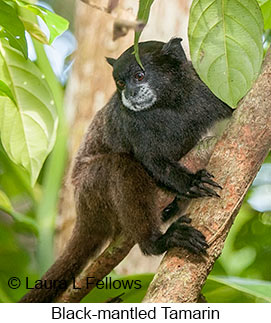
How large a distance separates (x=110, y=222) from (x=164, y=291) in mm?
622

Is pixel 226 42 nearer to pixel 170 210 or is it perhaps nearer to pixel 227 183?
pixel 227 183

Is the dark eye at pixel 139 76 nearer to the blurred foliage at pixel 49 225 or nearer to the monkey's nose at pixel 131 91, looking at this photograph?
the monkey's nose at pixel 131 91

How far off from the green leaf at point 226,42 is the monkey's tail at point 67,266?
97 centimetres

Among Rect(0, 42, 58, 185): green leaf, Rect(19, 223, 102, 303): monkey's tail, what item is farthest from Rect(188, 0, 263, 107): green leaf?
Rect(19, 223, 102, 303): monkey's tail

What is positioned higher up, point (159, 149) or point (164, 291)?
point (159, 149)

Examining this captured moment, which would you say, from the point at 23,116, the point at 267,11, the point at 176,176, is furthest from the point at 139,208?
the point at 267,11

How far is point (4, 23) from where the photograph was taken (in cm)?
98

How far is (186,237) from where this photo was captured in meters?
1.21

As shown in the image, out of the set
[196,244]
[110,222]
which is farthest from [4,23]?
[110,222]

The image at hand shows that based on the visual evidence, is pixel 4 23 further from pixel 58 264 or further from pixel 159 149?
pixel 58 264

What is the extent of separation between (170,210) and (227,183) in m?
0.58

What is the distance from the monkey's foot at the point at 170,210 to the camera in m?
1.67
